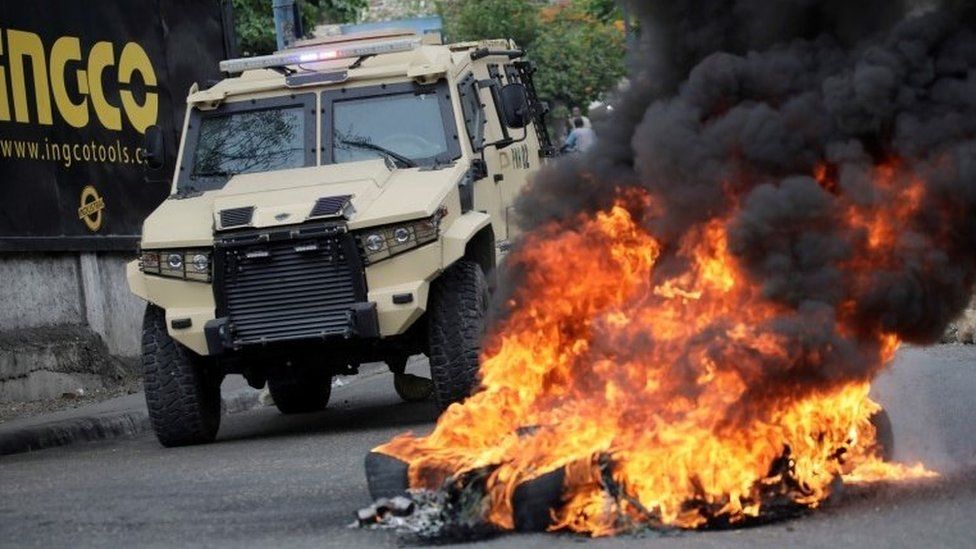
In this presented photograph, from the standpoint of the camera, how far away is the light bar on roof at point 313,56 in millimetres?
13773

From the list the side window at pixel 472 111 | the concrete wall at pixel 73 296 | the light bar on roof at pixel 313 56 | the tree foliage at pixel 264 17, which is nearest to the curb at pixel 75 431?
the concrete wall at pixel 73 296

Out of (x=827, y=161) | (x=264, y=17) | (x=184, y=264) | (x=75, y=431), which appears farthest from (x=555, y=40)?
(x=827, y=161)

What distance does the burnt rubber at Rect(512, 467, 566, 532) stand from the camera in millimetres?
7848

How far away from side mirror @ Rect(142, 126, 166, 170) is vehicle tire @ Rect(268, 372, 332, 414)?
1.93 meters

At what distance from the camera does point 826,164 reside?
27.6ft

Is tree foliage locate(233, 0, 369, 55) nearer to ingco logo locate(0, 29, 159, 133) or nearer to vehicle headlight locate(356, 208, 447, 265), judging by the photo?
ingco logo locate(0, 29, 159, 133)

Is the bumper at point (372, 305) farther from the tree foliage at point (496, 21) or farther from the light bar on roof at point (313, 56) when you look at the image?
the tree foliage at point (496, 21)

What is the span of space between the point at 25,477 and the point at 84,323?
6197 mm

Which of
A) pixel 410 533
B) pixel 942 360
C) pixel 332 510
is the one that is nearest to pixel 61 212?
pixel 942 360

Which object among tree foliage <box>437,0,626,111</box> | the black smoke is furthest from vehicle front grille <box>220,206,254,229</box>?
tree foliage <box>437,0,626,111</box>

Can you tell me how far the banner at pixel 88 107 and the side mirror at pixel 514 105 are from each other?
3.01 m

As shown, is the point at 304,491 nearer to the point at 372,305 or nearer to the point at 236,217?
the point at 372,305

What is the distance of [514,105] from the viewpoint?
13602mm

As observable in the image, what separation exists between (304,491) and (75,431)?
16.5 ft
